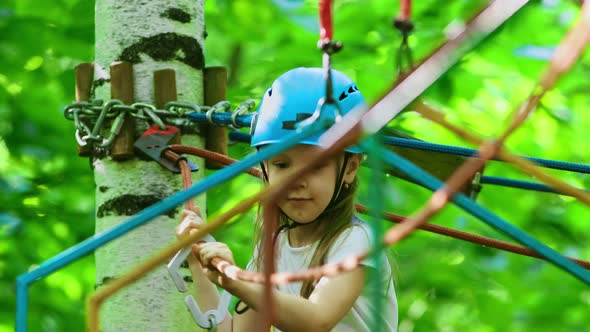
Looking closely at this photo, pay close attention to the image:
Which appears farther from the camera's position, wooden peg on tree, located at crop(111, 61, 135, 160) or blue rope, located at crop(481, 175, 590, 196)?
blue rope, located at crop(481, 175, 590, 196)

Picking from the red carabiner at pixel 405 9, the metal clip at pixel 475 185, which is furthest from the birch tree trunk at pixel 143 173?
the red carabiner at pixel 405 9

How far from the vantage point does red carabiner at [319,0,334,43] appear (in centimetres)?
138

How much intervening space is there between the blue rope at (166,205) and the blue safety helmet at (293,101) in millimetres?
1090

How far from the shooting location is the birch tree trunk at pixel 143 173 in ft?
8.27

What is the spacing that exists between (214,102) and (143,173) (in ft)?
1.08

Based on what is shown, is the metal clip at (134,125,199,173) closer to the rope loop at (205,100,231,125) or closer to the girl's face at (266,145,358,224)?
the rope loop at (205,100,231,125)

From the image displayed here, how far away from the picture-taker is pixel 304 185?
2.58 m

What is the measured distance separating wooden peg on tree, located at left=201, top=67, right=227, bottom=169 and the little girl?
14 cm

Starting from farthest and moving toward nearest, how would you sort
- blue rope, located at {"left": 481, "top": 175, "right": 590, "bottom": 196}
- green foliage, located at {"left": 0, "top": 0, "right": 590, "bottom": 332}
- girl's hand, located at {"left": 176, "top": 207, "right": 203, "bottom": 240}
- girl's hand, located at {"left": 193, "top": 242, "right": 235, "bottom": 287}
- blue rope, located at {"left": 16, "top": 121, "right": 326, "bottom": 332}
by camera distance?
green foliage, located at {"left": 0, "top": 0, "right": 590, "bottom": 332} < blue rope, located at {"left": 481, "top": 175, "right": 590, "bottom": 196} < girl's hand, located at {"left": 176, "top": 207, "right": 203, "bottom": 240} < girl's hand, located at {"left": 193, "top": 242, "right": 235, "bottom": 287} < blue rope, located at {"left": 16, "top": 121, "right": 326, "bottom": 332}

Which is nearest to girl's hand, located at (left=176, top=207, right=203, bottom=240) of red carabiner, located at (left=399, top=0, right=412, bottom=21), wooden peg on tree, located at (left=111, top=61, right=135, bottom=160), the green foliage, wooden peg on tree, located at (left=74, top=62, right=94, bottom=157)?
wooden peg on tree, located at (left=111, top=61, right=135, bottom=160)

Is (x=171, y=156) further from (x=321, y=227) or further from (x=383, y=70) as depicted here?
(x=383, y=70)

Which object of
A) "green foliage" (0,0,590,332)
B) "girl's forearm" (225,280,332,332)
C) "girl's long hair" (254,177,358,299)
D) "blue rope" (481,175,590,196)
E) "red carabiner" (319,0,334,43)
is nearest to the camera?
"red carabiner" (319,0,334,43)

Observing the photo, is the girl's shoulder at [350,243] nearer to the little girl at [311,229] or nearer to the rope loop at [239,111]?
the little girl at [311,229]

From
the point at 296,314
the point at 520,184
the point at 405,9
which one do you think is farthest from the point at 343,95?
the point at 405,9
